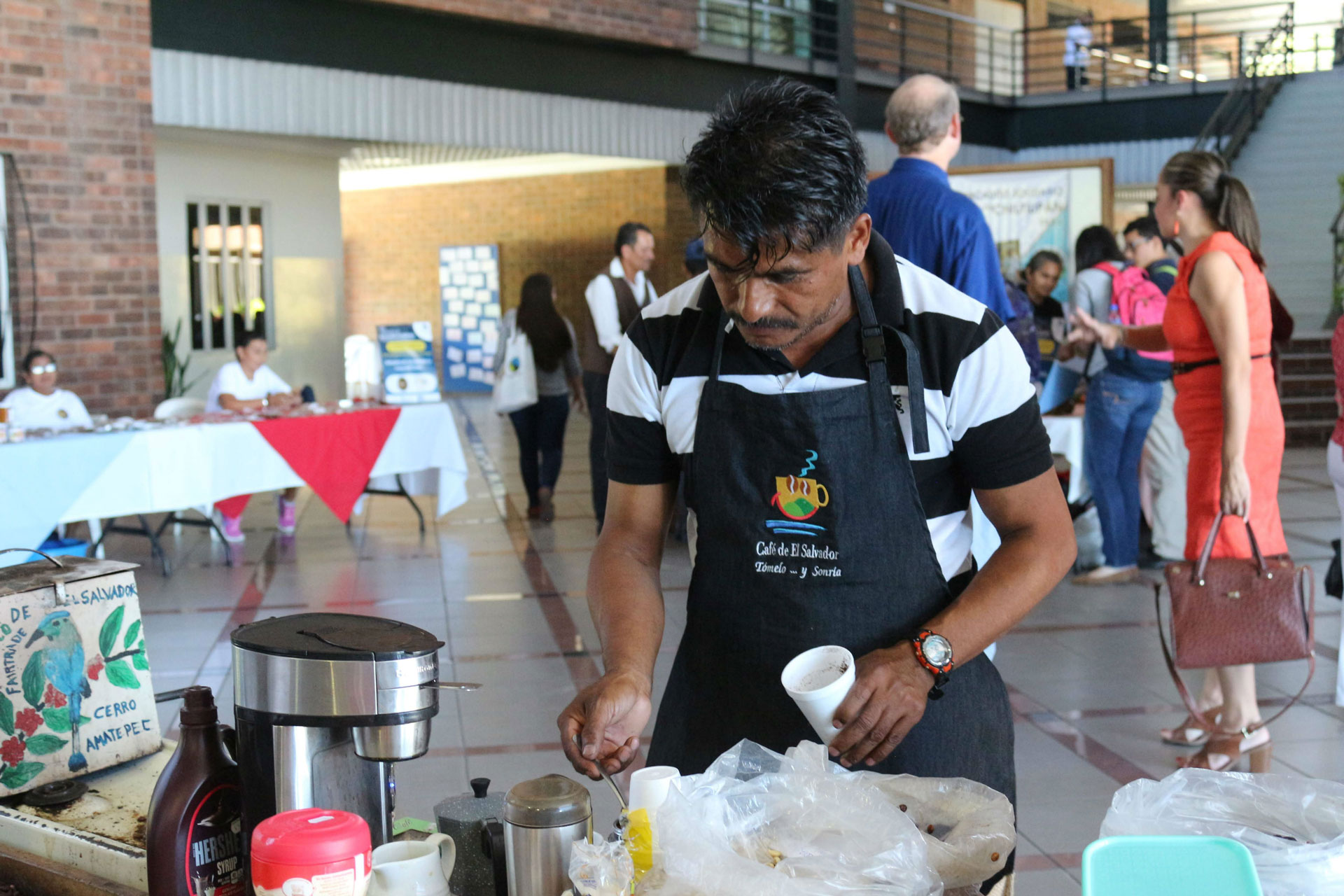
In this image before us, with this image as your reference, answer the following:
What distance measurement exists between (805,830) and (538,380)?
596 cm

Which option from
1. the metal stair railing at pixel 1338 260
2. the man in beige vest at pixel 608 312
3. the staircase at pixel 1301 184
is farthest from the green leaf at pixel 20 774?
the staircase at pixel 1301 184

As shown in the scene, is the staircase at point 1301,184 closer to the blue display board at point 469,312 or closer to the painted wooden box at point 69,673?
the blue display board at point 469,312

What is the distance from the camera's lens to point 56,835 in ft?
4.58

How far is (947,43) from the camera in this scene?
1449 cm

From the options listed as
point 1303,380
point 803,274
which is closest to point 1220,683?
point 803,274

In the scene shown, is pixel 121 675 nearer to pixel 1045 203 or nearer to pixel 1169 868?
pixel 1169 868

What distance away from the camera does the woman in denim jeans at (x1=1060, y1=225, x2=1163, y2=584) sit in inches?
195

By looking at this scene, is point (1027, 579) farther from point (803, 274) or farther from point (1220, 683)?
point (1220, 683)

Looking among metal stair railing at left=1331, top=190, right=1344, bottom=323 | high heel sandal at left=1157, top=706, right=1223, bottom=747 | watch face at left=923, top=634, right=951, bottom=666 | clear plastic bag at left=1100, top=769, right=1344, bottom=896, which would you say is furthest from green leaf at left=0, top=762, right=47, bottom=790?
metal stair railing at left=1331, top=190, right=1344, bottom=323

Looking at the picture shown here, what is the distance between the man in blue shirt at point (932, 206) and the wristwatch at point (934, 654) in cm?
153

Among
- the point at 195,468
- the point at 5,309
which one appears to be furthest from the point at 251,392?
the point at 5,309

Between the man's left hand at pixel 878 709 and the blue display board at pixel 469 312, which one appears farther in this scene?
the blue display board at pixel 469 312

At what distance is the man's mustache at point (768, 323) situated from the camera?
1.29m

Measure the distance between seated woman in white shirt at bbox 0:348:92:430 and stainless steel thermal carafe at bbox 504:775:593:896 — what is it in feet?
17.8
